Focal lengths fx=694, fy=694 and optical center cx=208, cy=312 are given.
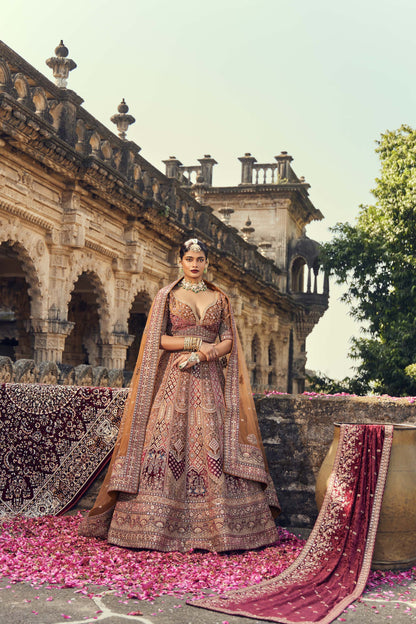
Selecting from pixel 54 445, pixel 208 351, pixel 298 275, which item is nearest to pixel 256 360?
Answer: pixel 298 275

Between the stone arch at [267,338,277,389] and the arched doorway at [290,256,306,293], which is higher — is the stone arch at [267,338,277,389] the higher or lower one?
the lower one

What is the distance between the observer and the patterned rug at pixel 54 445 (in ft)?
13.9

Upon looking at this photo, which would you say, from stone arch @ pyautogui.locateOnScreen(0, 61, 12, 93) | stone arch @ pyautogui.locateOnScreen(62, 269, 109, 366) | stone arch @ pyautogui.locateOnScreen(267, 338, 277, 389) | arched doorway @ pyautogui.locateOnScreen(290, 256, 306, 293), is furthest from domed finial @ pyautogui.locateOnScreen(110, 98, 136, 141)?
arched doorway @ pyautogui.locateOnScreen(290, 256, 306, 293)

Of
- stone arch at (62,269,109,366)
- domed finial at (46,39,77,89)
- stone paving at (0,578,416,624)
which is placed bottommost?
stone paving at (0,578,416,624)

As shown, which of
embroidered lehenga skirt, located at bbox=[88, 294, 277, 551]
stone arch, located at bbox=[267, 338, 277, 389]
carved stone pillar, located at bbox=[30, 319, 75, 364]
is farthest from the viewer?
stone arch, located at bbox=[267, 338, 277, 389]

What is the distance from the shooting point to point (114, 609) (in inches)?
105

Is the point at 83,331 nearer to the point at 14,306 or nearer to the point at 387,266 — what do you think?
the point at 14,306

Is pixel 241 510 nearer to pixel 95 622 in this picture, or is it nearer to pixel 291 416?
pixel 291 416

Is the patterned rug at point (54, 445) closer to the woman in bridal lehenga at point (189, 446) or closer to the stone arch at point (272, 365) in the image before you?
the woman in bridal lehenga at point (189, 446)

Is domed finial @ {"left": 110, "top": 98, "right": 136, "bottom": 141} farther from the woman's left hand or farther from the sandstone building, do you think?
the woman's left hand

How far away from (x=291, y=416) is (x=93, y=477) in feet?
4.19

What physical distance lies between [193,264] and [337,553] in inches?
69.0

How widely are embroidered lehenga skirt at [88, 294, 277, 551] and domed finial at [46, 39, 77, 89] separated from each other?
7.05m

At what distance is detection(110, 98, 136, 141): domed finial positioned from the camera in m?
11.8
